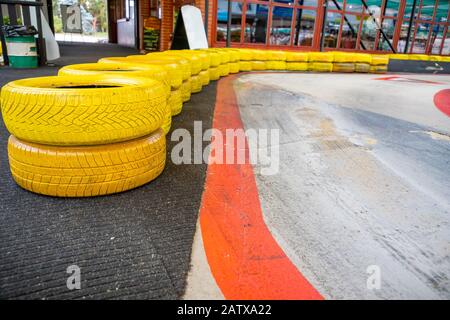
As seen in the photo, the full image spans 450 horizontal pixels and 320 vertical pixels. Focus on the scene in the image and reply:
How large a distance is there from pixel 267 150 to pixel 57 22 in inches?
1863

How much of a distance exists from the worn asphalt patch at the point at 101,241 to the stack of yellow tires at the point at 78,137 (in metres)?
0.11

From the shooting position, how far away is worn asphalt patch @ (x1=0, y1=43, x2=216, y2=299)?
129 cm

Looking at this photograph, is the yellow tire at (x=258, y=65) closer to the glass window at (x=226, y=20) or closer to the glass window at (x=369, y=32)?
the glass window at (x=226, y=20)

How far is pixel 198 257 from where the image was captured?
4.94 ft

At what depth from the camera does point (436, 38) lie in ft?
57.6

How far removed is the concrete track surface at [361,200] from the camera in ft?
4.80

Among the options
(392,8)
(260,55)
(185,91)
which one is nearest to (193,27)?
(260,55)

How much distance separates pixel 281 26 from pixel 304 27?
1.14 metres

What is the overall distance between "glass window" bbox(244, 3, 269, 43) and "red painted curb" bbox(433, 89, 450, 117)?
750 cm

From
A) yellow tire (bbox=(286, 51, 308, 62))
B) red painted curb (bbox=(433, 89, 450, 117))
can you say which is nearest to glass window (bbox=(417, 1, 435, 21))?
yellow tire (bbox=(286, 51, 308, 62))

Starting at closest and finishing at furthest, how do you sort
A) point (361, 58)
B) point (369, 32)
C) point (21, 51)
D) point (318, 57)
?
point (21, 51)
point (318, 57)
point (361, 58)
point (369, 32)

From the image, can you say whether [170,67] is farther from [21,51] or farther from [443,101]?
[21,51]

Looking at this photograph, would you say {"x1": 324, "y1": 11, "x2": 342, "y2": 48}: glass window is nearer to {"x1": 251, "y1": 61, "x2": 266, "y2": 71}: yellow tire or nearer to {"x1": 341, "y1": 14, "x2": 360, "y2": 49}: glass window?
{"x1": 341, "y1": 14, "x2": 360, "y2": 49}: glass window
